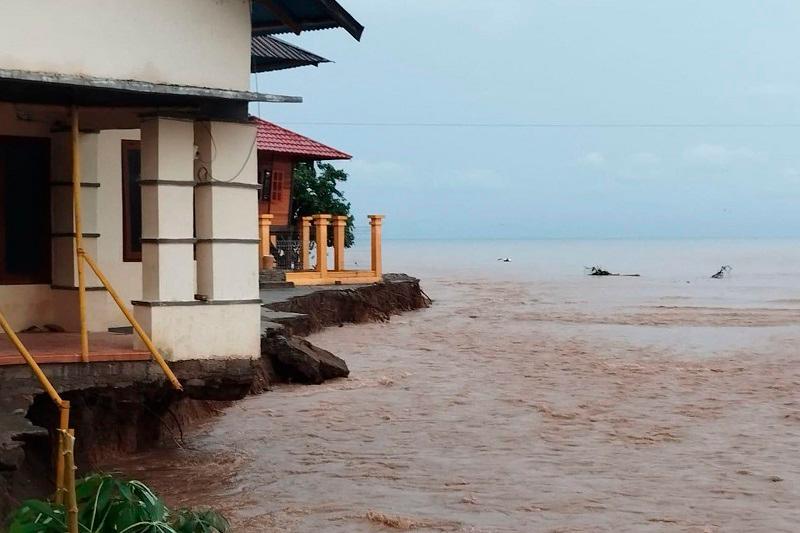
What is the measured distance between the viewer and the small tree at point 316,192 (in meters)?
33.6

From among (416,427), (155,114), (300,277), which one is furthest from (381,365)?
(155,114)

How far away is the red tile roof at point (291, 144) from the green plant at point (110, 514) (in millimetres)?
23562

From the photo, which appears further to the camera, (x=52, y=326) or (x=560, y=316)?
(x=560, y=316)

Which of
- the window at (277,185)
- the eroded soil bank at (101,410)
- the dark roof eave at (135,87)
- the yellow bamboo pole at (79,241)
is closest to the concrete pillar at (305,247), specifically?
the window at (277,185)

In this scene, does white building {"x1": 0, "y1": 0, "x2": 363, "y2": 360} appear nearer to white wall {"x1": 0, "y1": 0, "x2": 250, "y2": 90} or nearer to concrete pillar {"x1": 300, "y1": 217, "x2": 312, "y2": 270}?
white wall {"x1": 0, "y1": 0, "x2": 250, "y2": 90}

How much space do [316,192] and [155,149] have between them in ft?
81.3

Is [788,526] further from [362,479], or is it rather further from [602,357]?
[602,357]

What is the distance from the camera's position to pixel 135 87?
9047 millimetres

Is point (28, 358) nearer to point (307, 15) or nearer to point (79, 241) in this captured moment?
point (79, 241)

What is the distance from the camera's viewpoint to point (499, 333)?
82.6ft

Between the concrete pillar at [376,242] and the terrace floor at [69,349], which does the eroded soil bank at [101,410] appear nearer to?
the terrace floor at [69,349]

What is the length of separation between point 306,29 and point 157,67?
238 centimetres

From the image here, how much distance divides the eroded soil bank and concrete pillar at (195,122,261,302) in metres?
0.70

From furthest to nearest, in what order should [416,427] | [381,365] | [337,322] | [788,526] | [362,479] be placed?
[337,322]
[381,365]
[416,427]
[362,479]
[788,526]
